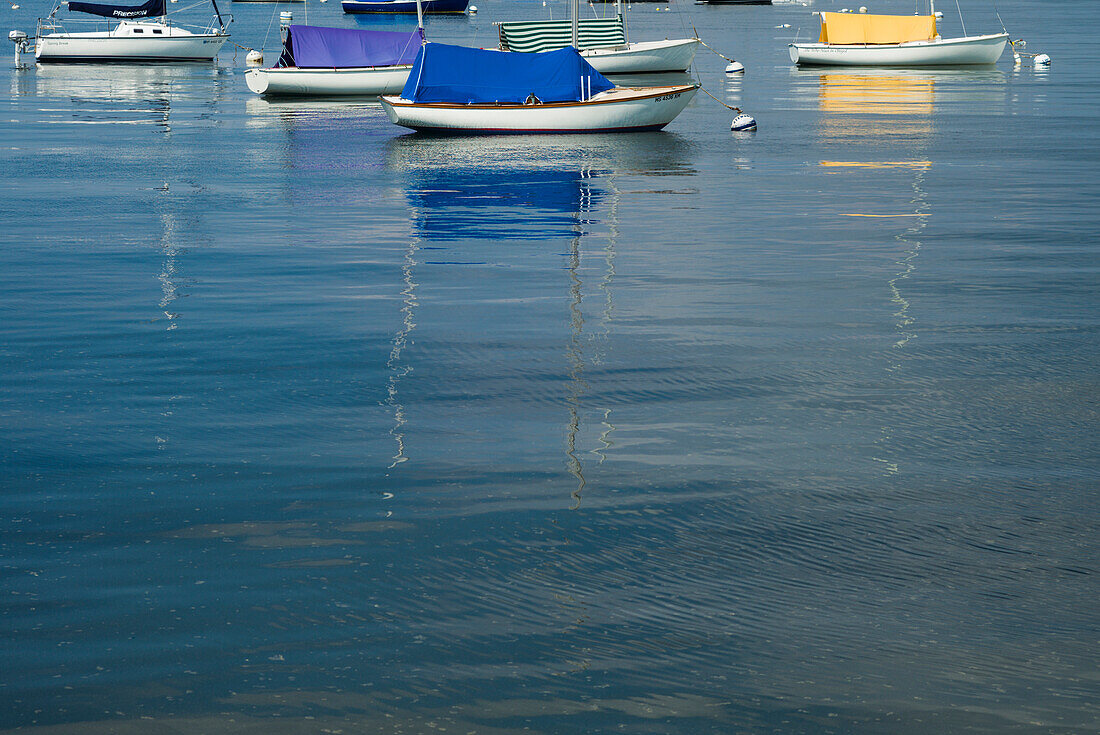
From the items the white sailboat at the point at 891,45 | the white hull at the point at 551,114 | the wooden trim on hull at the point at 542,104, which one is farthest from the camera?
the white sailboat at the point at 891,45

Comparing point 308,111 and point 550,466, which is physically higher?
point 308,111

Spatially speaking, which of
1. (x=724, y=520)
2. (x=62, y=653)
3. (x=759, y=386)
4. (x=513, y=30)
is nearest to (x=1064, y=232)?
(x=759, y=386)

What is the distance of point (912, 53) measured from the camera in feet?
244

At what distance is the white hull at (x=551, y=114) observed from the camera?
1618 inches

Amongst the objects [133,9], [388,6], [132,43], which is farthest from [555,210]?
[388,6]

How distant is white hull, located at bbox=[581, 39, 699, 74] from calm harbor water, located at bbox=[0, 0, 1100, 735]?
1736 inches

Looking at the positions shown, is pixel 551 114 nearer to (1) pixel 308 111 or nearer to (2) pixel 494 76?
(2) pixel 494 76

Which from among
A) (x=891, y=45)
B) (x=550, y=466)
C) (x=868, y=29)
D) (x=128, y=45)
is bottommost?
(x=550, y=466)

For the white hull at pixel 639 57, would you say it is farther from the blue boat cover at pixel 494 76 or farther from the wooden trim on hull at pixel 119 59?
the blue boat cover at pixel 494 76

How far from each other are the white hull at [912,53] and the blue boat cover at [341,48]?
1062 inches

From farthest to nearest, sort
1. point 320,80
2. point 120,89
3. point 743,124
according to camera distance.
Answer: point 120,89 < point 320,80 < point 743,124

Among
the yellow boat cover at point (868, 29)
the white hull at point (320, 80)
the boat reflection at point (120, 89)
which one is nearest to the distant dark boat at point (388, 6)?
the boat reflection at point (120, 89)

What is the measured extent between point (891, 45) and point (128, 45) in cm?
4482

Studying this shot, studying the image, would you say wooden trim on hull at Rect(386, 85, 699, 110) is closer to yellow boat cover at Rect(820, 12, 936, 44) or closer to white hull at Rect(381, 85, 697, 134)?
white hull at Rect(381, 85, 697, 134)
